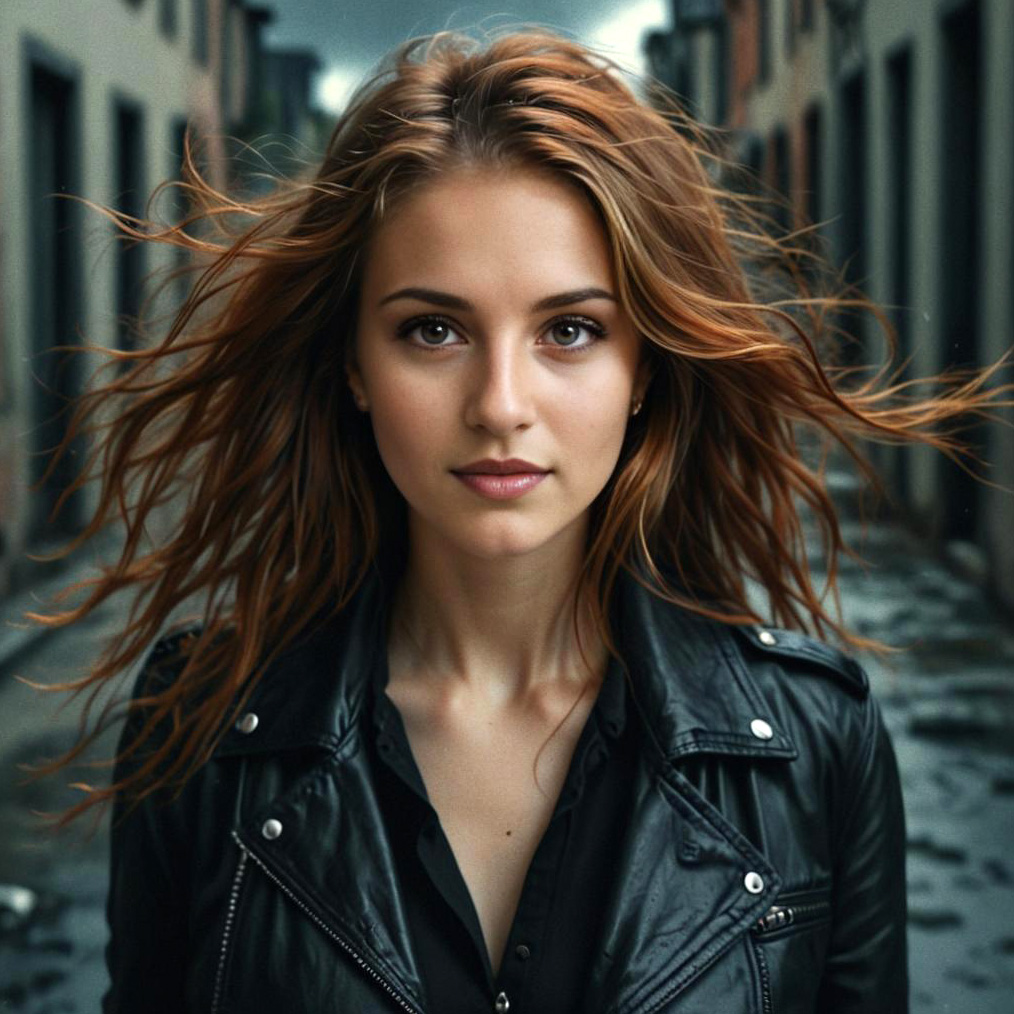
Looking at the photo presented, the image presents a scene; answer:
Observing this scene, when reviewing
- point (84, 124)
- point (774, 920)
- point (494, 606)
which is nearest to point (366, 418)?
point (494, 606)

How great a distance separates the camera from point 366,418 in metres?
1.83

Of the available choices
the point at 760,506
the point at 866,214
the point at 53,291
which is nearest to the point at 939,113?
the point at 866,214

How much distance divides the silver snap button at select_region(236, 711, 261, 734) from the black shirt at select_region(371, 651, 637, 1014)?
0.41 feet

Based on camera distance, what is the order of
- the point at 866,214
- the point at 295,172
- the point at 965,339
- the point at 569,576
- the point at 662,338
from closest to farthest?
the point at 662,338, the point at 569,576, the point at 295,172, the point at 965,339, the point at 866,214

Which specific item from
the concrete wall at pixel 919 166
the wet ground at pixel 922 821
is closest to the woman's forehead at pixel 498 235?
the wet ground at pixel 922 821

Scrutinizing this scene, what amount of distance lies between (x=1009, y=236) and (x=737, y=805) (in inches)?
188

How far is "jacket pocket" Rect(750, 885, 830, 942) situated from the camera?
1540 millimetres

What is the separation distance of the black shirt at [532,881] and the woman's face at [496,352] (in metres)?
0.23

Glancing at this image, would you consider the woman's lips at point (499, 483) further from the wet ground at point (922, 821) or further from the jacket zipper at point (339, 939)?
the wet ground at point (922, 821)

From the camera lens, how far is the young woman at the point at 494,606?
1.51m

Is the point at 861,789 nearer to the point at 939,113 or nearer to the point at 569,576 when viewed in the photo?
the point at 569,576

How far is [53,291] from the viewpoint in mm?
7898

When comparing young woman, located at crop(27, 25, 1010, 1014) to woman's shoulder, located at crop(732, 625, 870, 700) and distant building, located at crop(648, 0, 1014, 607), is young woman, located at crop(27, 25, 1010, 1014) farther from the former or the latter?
distant building, located at crop(648, 0, 1014, 607)

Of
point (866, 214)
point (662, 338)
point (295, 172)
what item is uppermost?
point (866, 214)
